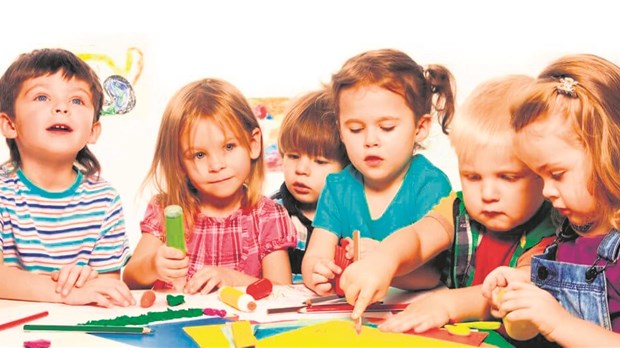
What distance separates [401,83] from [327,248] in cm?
33

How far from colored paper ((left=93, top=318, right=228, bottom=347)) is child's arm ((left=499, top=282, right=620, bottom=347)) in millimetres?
433

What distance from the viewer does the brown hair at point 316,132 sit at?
65.4 inches

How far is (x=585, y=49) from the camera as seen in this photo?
176cm

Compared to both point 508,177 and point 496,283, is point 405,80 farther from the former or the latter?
point 496,283

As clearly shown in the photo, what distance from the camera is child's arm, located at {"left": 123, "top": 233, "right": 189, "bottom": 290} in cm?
131

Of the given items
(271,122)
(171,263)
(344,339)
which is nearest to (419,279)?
(344,339)

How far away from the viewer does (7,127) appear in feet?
5.07

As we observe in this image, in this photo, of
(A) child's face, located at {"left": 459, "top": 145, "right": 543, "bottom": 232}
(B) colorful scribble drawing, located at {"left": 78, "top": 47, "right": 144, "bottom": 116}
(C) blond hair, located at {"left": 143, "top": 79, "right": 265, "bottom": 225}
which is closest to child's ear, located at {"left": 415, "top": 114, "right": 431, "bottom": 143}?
(A) child's face, located at {"left": 459, "top": 145, "right": 543, "bottom": 232}

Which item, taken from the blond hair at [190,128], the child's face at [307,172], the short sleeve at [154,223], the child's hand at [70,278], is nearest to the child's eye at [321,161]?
the child's face at [307,172]

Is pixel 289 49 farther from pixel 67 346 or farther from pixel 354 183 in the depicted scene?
pixel 67 346

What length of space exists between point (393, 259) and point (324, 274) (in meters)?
0.14

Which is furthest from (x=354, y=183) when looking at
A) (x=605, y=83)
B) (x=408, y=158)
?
(x=605, y=83)

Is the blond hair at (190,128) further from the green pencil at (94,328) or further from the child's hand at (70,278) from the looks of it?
the green pencil at (94,328)

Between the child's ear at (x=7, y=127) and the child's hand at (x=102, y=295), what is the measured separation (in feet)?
1.28
